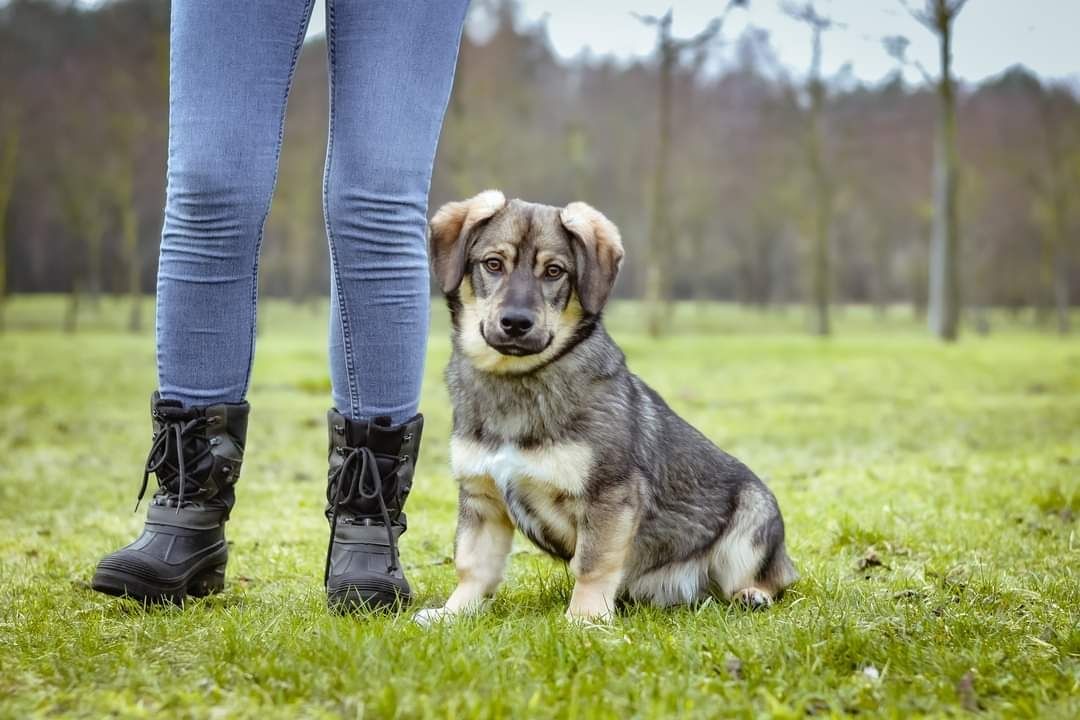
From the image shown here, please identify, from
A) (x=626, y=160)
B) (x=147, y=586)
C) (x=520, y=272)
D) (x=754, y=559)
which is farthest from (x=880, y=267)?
(x=147, y=586)

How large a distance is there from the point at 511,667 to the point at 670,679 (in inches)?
14.5

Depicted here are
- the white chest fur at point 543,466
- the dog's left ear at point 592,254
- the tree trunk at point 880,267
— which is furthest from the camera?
the tree trunk at point 880,267

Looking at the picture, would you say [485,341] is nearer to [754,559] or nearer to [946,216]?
[754,559]

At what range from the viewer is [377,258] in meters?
3.03

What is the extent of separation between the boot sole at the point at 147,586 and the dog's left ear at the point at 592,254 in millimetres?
1476

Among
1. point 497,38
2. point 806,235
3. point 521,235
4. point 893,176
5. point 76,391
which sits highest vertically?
point 497,38

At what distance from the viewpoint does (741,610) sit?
3.13 meters

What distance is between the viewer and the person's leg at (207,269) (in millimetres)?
2846

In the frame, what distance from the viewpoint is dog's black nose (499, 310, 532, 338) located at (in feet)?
9.88

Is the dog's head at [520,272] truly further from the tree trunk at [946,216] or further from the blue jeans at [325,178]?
the tree trunk at [946,216]

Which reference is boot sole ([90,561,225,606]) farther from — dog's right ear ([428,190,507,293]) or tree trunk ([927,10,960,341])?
tree trunk ([927,10,960,341])

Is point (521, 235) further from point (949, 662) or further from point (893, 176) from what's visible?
point (893, 176)

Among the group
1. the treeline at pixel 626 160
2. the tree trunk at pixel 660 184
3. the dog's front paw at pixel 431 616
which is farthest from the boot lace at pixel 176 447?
the treeline at pixel 626 160

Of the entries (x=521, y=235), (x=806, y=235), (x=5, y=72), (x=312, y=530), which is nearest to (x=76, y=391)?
(x=312, y=530)
